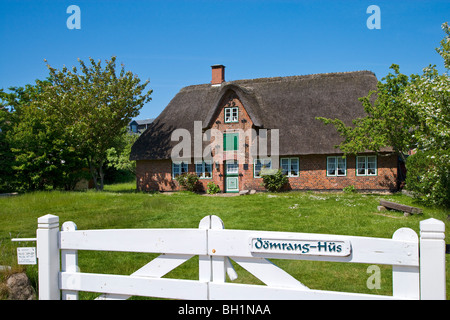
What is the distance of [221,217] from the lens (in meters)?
13.6

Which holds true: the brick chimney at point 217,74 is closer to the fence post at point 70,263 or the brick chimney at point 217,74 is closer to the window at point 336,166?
the window at point 336,166

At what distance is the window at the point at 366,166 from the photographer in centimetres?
2375

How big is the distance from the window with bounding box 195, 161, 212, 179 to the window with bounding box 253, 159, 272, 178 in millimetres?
2985

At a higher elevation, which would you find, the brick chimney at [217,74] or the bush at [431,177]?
the brick chimney at [217,74]

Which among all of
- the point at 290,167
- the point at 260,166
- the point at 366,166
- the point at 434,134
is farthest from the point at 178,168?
the point at 434,134

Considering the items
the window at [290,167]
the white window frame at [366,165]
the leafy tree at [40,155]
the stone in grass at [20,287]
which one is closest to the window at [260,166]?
the window at [290,167]

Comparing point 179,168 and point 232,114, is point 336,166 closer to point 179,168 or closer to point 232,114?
point 232,114

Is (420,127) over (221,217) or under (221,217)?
over

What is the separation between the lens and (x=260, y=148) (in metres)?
25.1

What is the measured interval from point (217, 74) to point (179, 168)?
7.92 m

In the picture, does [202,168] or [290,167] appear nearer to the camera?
[290,167]

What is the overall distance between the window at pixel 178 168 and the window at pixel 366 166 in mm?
10938

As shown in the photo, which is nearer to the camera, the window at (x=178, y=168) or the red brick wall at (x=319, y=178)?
the red brick wall at (x=319, y=178)
